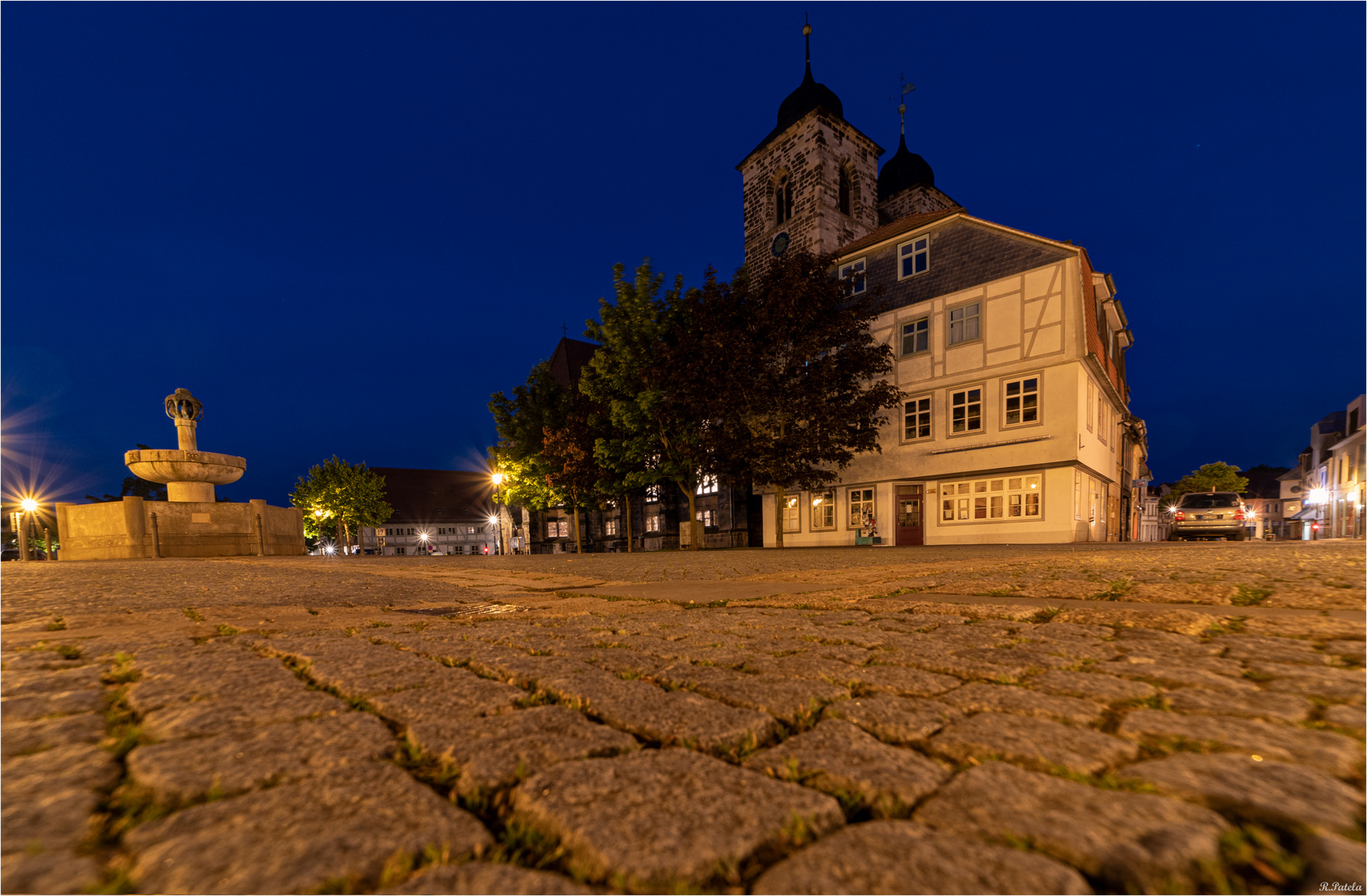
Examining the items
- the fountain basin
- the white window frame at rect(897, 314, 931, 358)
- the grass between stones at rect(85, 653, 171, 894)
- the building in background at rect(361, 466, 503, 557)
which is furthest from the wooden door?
the building in background at rect(361, 466, 503, 557)

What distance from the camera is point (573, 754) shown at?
4.49 ft

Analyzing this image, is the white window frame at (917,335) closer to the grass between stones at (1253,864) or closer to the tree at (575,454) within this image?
the tree at (575,454)

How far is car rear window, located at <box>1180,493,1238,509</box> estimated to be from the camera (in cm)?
1853

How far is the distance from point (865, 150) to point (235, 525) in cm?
3334

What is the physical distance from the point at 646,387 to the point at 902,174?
27.9 m

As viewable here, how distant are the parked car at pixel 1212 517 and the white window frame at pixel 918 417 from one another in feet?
28.7

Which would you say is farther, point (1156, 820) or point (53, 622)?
point (53, 622)

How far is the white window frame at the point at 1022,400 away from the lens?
1677 cm

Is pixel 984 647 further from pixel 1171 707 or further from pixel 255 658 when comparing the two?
pixel 255 658

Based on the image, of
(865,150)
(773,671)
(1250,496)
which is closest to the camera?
(773,671)

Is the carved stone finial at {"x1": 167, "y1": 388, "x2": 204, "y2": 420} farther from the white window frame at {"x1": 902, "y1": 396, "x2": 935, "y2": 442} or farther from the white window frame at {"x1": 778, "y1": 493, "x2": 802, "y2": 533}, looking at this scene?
the white window frame at {"x1": 902, "y1": 396, "x2": 935, "y2": 442}

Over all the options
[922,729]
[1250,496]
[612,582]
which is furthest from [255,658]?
[1250,496]

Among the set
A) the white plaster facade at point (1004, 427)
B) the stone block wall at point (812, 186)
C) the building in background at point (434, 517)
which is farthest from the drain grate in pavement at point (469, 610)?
the building in background at point (434, 517)

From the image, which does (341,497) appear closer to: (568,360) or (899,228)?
(568,360)
